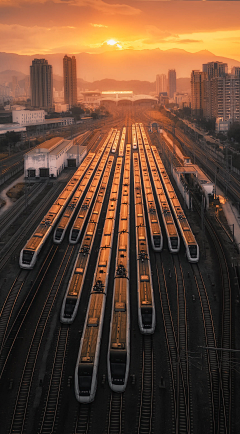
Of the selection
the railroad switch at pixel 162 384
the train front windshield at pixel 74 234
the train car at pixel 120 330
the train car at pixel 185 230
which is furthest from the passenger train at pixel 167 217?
the railroad switch at pixel 162 384

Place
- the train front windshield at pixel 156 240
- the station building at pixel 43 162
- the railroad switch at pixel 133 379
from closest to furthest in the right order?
the railroad switch at pixel 133 379
the train front windshield at pixel 156 240
the station building at pixel 43 162

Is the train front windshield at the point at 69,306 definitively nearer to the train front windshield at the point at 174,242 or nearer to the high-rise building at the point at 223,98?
the train front windshield at the point at 174,242

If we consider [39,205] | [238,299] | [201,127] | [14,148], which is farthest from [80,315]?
[201,127]

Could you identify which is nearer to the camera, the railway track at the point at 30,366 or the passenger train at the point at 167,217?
the railway track at the point at 30,366

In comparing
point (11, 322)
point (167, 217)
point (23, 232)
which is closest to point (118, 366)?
point (11, 322)

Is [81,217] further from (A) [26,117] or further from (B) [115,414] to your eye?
(A) [26,117]

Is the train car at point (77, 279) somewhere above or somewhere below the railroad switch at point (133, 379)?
above

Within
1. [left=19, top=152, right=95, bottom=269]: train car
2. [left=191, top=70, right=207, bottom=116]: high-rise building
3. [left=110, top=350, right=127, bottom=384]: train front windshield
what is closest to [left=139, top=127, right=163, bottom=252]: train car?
[left=19, top=152, right=95, bottom=269]: train car

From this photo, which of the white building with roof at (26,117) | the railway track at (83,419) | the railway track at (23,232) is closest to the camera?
the railway track at (83,419)
